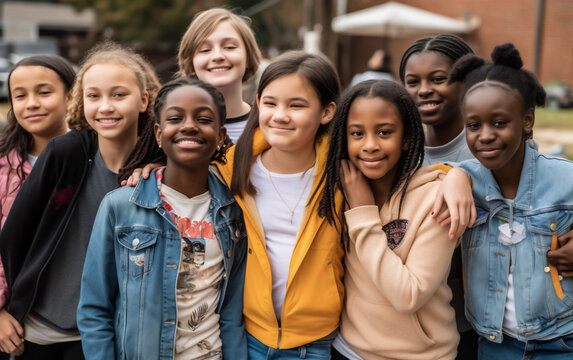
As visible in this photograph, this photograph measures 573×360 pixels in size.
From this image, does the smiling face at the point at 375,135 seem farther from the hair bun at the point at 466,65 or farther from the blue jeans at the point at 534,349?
the blue jeans at the point at 534,349

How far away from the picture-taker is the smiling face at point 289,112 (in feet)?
7.01

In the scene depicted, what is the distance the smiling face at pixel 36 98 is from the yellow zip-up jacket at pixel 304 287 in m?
1.21

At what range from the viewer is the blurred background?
13.5m

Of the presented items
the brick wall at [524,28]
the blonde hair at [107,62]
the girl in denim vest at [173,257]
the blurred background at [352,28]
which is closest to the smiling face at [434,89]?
the girl in denim vest at [173,257]

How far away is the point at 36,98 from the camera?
259cm

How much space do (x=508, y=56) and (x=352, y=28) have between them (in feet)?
38.9

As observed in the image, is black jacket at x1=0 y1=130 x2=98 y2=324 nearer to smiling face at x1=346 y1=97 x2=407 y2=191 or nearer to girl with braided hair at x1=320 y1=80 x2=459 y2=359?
girl with braided hair at x1=320 y1=80 x2=459 y2=359

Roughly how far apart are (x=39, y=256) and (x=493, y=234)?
1.86 meters

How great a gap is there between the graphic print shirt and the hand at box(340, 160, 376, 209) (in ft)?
1.84

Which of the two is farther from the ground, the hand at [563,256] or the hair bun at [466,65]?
the hair bun at [466,65]

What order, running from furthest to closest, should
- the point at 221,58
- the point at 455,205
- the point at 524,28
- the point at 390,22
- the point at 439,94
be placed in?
1. the point at 524,28
2. the point at 390,22
3. the point at 221,58
4. the point at 439,94
5. the point at 455,205

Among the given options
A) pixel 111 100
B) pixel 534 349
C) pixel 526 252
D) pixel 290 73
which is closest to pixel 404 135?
pixel 290 73

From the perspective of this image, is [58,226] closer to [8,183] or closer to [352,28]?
[8,183]

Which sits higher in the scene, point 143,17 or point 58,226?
point 143,17
